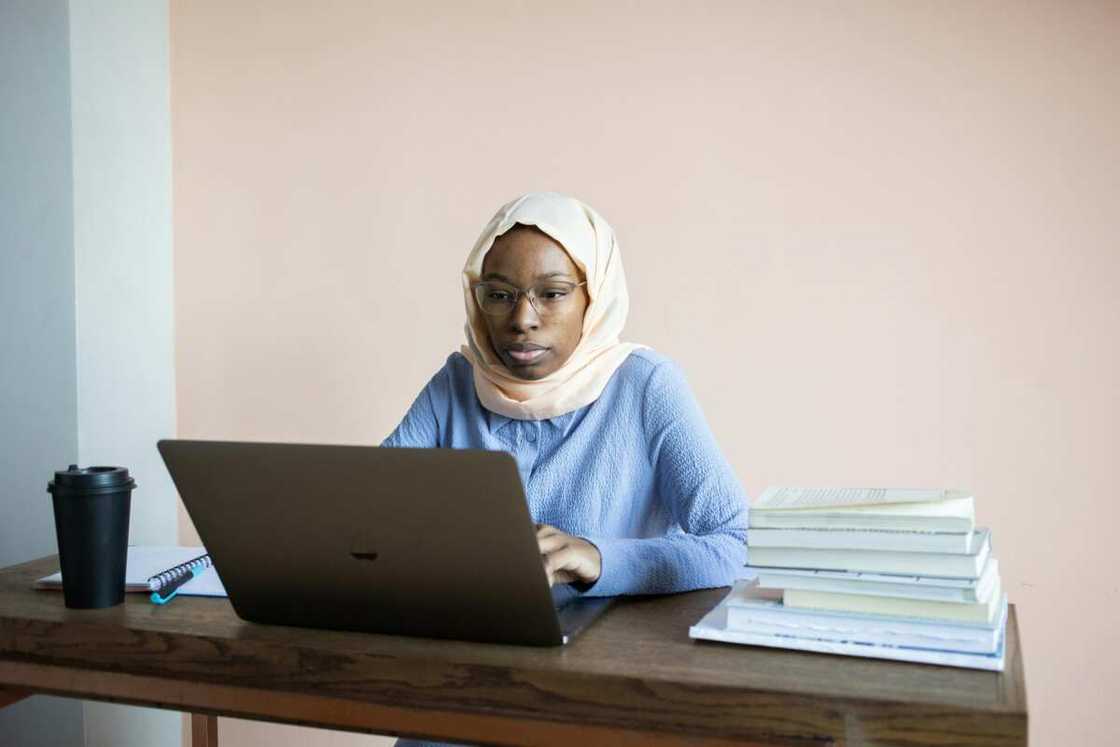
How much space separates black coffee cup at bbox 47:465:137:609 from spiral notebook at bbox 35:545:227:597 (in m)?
0.04

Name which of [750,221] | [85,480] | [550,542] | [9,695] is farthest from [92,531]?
[750,221]

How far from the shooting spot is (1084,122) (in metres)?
2.19

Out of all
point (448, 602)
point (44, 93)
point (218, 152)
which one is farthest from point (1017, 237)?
point (44, 93)

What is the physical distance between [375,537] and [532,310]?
64 cm

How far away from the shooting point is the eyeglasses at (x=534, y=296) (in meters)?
1.72

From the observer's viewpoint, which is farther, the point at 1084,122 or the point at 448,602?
the point at 1084,122

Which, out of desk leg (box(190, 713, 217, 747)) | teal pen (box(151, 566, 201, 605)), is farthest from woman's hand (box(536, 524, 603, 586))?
desk leg (box(190, 713, 217, 747))

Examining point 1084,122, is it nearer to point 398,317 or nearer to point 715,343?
point 715,343

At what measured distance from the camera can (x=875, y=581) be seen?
1135 millimetres

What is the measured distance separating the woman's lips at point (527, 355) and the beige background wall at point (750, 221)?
81 centimetres

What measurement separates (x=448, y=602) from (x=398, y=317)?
155 cm

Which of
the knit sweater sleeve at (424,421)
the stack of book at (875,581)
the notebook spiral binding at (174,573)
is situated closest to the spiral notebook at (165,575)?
the notebook spiral binding at (174,573)

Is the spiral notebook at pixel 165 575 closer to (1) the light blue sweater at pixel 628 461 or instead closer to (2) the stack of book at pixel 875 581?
(1) the light blue sweater at pixel 628 461

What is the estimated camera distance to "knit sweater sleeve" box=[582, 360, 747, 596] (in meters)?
1.41
